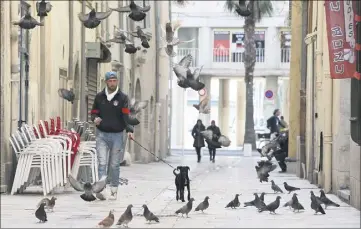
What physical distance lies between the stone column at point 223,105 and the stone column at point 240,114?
748 millimetres

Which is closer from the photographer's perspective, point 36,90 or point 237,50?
point 36,90

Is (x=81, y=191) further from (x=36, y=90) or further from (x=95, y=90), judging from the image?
(x=95, y=90)

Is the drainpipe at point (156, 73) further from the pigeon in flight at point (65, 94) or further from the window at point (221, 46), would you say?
the window at point (221, 46)

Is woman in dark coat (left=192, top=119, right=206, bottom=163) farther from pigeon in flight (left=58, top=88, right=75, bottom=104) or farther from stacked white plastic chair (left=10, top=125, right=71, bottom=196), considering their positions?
stacked white plastic chair (left=10, top=125, right=71, bottom=196)

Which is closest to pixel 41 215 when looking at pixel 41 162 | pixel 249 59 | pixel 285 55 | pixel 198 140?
pixel 41 162

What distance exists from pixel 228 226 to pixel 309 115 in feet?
34.8

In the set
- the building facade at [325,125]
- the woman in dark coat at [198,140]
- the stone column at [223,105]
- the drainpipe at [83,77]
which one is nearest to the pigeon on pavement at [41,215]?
the building facade at [325,125]

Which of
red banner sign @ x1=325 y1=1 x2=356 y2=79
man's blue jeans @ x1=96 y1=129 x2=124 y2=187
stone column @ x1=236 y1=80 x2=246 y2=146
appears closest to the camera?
red banner sign @ x1=325 y1=1 x2=356 y2=79

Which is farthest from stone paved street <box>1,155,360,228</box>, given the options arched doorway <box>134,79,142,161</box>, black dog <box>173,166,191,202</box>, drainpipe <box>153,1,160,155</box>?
drainpipe <box>153,1,160,155</box>

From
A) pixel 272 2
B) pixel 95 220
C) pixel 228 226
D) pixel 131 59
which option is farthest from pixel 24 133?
pixel 272 2

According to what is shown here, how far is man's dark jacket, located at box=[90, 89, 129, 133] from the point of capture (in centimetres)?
1413

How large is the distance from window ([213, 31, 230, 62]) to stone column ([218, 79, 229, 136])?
2.99 m

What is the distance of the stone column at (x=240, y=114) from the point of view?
61.0 meters

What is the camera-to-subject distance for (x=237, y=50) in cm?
5838
